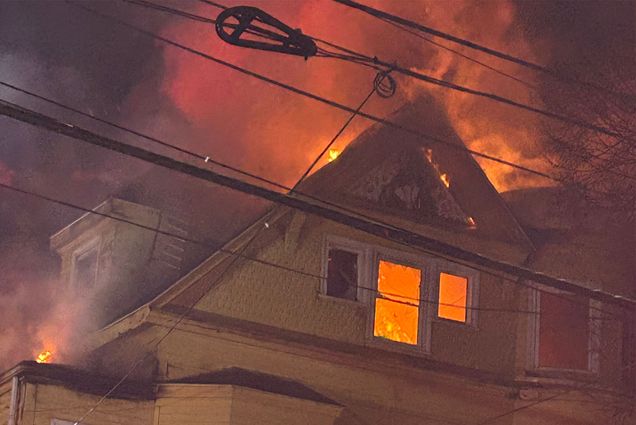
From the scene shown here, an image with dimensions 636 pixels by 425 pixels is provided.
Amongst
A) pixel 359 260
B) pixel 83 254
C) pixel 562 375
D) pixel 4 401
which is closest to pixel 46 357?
pixel 83 254

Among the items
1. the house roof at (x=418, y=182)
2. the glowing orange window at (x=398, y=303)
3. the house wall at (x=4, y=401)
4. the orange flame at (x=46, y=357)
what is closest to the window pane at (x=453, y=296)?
the glowing orange window at (x=398, y=303)

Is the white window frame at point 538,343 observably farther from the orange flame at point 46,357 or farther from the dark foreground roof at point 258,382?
the orange flame at point 46,357

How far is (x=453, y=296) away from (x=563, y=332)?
2079 mm

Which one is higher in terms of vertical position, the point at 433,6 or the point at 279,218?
the point at 433,6

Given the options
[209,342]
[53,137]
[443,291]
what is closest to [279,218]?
[209,342]

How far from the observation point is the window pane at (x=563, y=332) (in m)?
20.9

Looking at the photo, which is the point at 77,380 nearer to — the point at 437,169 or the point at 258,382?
the point at 258,382

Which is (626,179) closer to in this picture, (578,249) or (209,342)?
(578,249)

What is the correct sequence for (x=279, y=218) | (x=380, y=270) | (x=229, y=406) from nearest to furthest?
(x=229, y=406)
(x=279, y=218)
(x=380, y=270)

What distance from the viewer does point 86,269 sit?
66.3 ft

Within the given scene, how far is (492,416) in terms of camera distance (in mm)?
19891

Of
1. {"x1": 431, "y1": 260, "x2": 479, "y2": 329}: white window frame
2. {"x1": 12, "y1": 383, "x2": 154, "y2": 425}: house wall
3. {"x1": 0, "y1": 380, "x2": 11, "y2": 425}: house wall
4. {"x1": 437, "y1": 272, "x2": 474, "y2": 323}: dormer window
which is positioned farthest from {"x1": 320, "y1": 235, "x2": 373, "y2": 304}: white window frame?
{"x1": 0, "y1": 380, "x2": 11, "y2": 425}: house wall

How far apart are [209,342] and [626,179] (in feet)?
22.2

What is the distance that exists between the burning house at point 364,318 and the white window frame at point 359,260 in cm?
3
